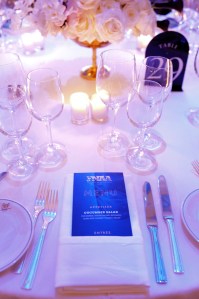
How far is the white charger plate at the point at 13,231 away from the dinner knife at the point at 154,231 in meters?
0.29

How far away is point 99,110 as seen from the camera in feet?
3.65

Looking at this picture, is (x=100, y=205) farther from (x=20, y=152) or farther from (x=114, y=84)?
(x=114, y=84)

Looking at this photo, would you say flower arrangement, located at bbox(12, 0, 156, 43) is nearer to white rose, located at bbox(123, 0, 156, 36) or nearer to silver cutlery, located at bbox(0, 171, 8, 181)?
white rose, located at bbox(123, 0, 156, 36)

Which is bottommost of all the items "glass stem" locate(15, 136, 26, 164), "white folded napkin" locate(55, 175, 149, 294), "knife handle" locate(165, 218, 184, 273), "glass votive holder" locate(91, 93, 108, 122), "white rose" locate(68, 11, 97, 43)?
"knife handle" locate(165, 218, 184, 273)

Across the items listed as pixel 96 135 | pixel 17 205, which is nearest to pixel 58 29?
pixel 96 135

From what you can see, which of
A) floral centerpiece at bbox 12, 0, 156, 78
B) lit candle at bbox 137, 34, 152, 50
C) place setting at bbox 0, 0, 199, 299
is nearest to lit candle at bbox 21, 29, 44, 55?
place setting at bbox 0, 0, 199, 299

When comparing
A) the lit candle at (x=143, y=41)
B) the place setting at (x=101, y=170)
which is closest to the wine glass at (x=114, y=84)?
the place setting at (x=101, y=170)

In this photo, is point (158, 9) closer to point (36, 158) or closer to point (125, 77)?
point (125, 77)

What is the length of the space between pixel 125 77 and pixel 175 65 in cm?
33

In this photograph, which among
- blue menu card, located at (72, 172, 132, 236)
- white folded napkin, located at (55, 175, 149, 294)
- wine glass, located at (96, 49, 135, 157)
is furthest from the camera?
wine glass, located at (96, 49, 135, 157)

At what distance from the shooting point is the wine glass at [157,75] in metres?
0.98

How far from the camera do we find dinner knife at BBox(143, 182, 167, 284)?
0.64 meters

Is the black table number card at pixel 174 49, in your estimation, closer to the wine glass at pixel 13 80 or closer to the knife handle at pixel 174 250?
the wine glass at pixel 13 80

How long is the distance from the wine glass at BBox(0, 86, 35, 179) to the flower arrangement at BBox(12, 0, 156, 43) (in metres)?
0.29
